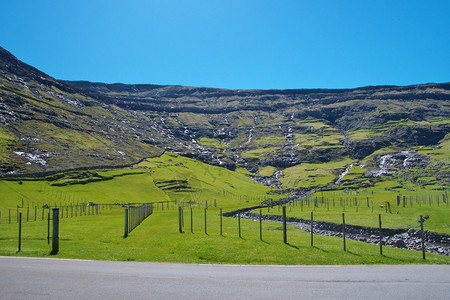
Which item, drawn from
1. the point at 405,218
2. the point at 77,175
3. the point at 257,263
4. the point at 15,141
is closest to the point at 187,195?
the point at 77,175

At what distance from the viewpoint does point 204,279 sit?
1521cm

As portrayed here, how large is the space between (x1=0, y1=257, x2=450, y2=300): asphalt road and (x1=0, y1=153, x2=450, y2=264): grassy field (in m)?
3.48

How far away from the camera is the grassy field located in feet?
76.7

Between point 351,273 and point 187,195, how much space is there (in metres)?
125

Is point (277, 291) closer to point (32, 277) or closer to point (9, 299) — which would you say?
point (9, 299)

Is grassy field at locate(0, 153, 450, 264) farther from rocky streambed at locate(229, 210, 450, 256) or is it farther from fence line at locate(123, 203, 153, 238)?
rocky streambed at locate(229, 210, 450, 256)

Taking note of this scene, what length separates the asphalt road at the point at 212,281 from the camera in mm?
12680

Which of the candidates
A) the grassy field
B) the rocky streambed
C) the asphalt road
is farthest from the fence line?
the rocky streambed

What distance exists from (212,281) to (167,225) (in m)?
35.0

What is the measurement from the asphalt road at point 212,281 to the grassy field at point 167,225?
348cm

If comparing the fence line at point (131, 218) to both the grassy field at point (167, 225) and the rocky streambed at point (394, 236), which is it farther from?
the rocky streambed at point (394, 236)

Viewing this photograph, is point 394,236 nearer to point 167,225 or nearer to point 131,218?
point 167,225

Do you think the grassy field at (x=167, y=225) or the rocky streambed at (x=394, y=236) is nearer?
the grassy field at (x=167, y=225)

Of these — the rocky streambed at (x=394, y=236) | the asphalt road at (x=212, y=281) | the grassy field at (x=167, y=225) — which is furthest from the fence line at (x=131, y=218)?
the rocky streambed at (x=394, y=236)
